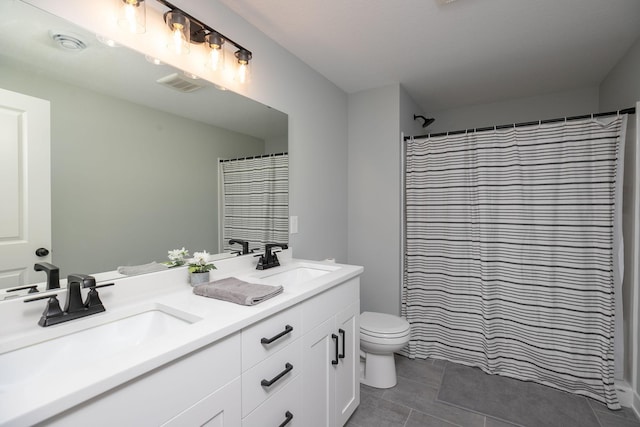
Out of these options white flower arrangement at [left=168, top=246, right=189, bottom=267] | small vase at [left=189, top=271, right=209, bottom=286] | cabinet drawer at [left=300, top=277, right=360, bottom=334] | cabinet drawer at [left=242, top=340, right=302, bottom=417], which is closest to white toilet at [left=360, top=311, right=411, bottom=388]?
cabinet drawer at [left=300, top=277, right=360, bottom=334]

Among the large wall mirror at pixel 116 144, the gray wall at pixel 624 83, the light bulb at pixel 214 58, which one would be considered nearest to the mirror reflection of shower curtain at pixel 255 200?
the large wall mirror at pixel 116 144

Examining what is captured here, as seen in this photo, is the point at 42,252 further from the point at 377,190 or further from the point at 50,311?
the point at 377,190

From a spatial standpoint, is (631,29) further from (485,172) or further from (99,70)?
(99,70)

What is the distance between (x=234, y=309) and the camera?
1064mm

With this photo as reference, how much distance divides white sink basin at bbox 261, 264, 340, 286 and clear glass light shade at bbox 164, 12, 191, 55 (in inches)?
48.5

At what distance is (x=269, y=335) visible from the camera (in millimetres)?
1108

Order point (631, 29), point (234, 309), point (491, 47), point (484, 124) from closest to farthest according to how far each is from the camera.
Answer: point (234, 309) → point (631, 29) → point (491, 47) → point (484, 124)

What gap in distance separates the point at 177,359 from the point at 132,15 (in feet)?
4.30

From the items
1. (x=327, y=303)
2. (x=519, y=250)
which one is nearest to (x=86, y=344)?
(x=327, y=303)

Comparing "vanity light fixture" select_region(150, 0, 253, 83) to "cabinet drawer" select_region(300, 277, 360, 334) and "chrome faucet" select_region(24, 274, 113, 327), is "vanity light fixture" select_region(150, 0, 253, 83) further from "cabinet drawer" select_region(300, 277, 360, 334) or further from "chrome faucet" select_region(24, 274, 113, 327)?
"cabinet drawer" select_region(300, 277, 360, 334)

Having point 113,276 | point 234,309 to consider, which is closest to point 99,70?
point 113,276

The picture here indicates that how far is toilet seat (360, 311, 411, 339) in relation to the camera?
6.76ft

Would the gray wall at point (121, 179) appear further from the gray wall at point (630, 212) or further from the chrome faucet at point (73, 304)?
the gray wall at point (630, 212)

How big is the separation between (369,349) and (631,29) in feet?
8.72
